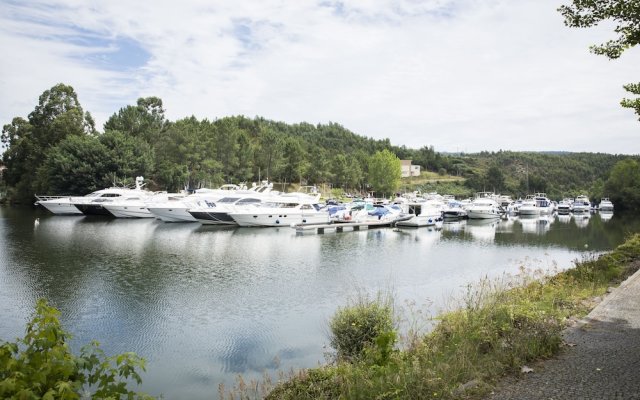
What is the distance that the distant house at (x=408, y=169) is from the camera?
140525mm

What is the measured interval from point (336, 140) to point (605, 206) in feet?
276

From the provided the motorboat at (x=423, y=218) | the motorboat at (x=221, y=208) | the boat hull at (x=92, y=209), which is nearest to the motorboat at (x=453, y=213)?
the motorboat at (x=423, y=218)

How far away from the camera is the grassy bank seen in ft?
21.1

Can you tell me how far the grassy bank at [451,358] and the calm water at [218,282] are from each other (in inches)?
105

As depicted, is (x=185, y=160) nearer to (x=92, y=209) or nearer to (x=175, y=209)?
(x=92, y=209)

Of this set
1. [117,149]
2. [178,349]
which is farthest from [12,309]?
[117,149]

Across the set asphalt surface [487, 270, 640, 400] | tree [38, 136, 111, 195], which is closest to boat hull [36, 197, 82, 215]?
tree [38, 136, 111, 195]

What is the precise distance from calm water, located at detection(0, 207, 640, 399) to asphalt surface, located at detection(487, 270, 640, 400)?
5616 millimetres

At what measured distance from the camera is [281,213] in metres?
45.0

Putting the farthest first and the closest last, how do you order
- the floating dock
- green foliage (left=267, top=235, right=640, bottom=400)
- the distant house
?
1. the distant house
2. the floating dock
3. green foliage (left=267, top=235, right=640, bottom=400)

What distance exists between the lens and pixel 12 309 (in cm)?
1535

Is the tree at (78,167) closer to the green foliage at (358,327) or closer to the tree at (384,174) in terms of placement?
the tree at (384,174)

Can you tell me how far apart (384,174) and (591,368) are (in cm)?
9656

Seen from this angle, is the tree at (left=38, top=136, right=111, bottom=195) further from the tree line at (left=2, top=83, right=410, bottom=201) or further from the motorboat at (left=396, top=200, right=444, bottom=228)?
the motorboat at (left=396, top=200, right=444, bottom=228)
